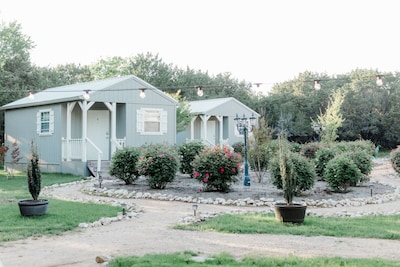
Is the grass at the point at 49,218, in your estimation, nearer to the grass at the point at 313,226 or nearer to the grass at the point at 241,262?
the grass at the point at 313,226

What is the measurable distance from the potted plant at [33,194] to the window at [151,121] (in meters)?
8.92

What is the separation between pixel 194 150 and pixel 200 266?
927 centimetres

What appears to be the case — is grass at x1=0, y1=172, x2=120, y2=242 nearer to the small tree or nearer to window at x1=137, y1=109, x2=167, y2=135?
the small tree

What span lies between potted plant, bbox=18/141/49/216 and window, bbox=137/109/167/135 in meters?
8.92

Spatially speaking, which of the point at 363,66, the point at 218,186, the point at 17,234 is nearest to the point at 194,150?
the point at 218,186

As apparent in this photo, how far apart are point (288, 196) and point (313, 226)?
0.68 metres

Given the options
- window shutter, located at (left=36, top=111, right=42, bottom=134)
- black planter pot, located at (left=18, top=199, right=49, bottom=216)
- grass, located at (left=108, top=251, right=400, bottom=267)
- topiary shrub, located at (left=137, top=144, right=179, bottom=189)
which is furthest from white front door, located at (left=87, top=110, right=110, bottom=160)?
grass, located at (left=108, top=251, right=400, bottom=267)

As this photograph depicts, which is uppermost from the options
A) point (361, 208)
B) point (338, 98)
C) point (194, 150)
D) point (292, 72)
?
point (292, 72)

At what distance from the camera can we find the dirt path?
4633 millimetres

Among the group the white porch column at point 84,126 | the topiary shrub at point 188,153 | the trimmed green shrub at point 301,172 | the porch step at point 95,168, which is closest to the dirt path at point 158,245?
the trimmed green shrub at point 301,172

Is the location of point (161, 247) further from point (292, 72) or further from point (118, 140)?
point (292, 72)

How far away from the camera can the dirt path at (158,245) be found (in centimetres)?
463

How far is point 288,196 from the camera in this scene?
6727mm

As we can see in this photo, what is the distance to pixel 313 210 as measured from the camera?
8.23m
